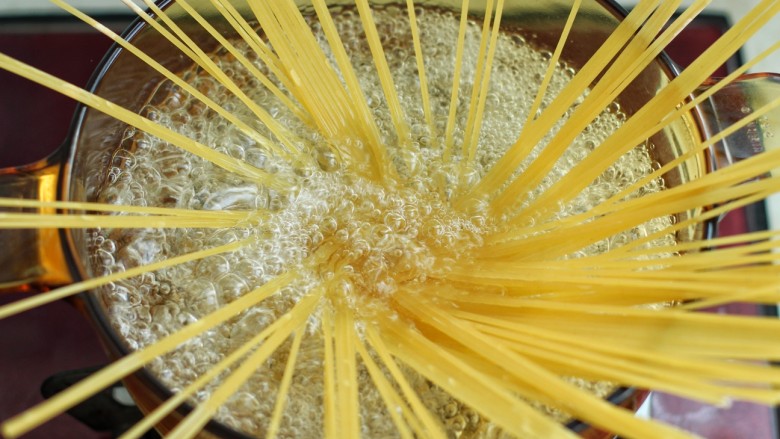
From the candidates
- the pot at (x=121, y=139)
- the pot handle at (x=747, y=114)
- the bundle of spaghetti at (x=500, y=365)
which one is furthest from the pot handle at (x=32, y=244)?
the pot handle at (x=747, y=114)

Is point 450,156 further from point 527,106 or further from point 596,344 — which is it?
point 596,344

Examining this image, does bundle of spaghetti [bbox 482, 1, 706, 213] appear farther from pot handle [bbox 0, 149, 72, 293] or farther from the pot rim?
pot handle [bbox 0, 149, 72, 293]

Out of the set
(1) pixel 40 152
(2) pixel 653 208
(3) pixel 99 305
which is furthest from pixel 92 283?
(1) pixel 40 152

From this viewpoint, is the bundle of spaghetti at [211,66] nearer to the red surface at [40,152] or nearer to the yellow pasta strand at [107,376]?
the yellow pasta strand at [107,376]

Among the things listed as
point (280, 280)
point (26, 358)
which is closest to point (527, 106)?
point (280, 280)

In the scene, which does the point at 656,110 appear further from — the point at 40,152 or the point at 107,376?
the point at 40,152

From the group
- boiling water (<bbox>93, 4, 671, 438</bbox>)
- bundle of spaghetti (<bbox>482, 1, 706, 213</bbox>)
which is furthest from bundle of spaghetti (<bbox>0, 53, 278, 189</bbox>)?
bundle of spaghetti (<bbox>482, 1, 706, 213</bbox>)
